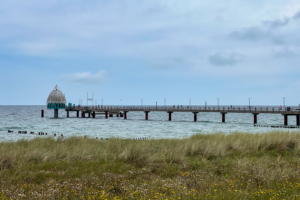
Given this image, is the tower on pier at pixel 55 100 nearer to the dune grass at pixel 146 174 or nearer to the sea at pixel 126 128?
the sea at pixel 126 128

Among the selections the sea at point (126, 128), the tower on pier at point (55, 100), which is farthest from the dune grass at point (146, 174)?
the tower on pier at point (55, 100)

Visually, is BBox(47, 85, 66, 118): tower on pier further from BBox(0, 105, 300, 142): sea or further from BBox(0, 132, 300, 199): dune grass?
BBox(0, 132, 300, 199): dune grass

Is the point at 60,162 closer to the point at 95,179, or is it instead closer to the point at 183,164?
the point at 95,179

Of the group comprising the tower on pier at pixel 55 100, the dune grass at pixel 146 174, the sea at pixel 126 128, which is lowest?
the sea at pixel 126 128

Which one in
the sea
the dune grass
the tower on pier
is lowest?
the sea

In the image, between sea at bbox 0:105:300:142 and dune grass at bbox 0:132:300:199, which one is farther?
sea at bbox 0:105:300:142

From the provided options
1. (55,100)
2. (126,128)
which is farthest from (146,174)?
(55,100)

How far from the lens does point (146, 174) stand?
10750mm

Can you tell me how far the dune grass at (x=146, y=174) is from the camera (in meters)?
7.85

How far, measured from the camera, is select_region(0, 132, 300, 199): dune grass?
7.85 meters

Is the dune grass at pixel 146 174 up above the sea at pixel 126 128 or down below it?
above

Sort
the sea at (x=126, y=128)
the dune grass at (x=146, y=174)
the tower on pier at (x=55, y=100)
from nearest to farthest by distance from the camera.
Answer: the dune grass at (x=146, y=174), the sea at (x=126, y=128), the tower on pier at (x=55, y=100)

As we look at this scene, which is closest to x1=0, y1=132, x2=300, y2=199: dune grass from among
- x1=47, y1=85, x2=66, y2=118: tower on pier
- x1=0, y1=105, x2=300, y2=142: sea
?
x1=0, y1=105, x2=300, y2=142: sea

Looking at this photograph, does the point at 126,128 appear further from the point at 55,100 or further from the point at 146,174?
the point at 146,174
